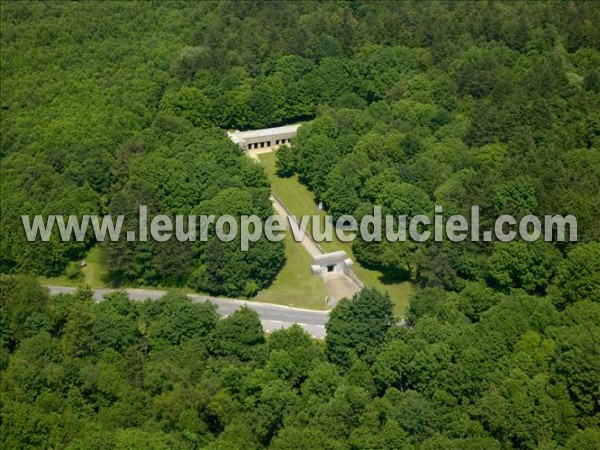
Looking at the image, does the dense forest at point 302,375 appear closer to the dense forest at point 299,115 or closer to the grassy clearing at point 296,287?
the dense forest at point 299,115

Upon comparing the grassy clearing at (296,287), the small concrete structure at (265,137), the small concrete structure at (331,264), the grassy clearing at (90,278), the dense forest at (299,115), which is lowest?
the grassy clearing at (90,278)

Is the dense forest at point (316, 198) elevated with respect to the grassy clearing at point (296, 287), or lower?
elevated

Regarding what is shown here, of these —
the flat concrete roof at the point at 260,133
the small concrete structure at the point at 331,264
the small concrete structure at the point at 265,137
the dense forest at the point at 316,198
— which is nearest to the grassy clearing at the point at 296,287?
the small concrete structure at the point at 331,264

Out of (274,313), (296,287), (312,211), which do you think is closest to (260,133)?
(312,211)

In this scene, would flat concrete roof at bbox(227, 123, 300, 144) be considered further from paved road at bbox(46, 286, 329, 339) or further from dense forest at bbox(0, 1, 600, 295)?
paved road at bbox(46, 286, 329, 339)

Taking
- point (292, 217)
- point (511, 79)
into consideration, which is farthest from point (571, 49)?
point (292, 217)

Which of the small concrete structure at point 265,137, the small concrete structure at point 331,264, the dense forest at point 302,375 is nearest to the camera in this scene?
the dense forest at point 302,375

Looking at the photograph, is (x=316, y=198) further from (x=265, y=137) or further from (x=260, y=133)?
(x=260, y=133)
